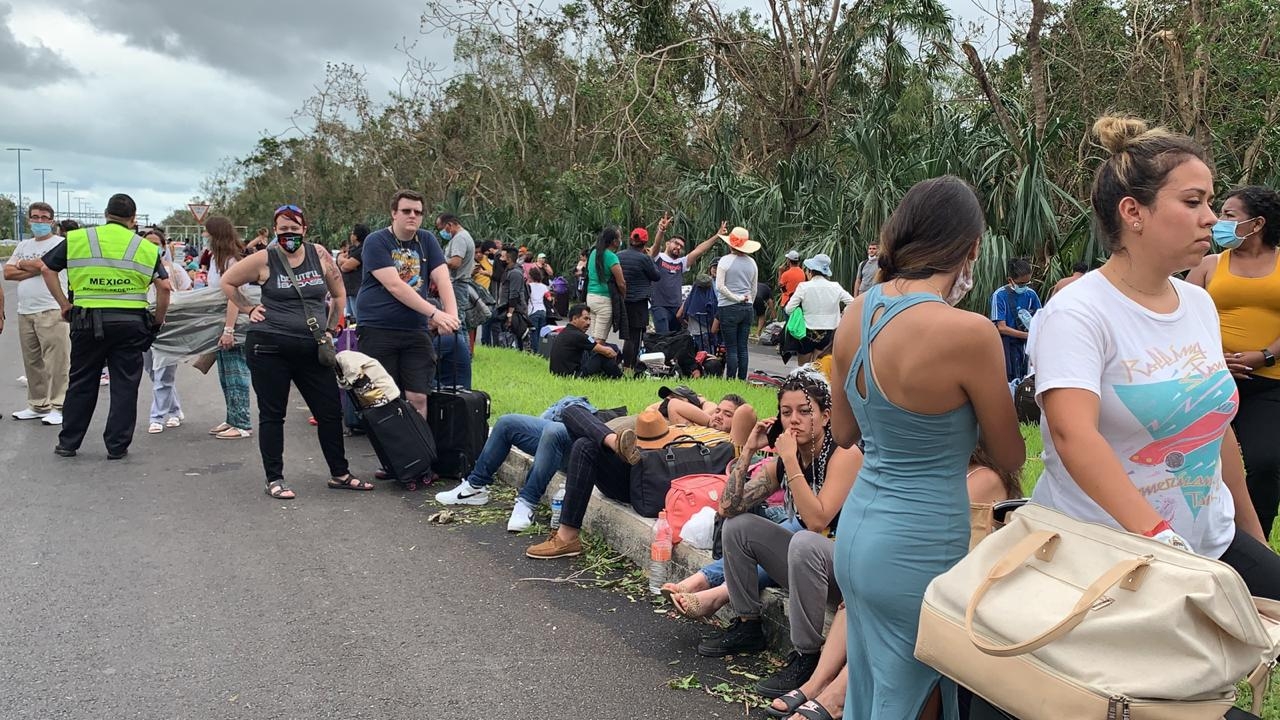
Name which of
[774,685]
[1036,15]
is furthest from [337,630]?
[1036,15]

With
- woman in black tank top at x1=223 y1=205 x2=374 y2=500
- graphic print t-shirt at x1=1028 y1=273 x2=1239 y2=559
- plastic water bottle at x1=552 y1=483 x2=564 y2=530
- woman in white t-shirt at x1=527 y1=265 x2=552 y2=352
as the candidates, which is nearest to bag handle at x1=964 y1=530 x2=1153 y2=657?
graphic print t-shirt at x1=1028 y1=273 x2=1239 y2=559

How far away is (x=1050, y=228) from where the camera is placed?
12.2 meters

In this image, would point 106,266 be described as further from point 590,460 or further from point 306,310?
point 590,460

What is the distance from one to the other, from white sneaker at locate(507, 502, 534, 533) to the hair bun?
4.38 metres

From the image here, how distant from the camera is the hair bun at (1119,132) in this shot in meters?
2.37

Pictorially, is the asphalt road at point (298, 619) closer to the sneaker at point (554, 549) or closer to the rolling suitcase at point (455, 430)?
the sneaker at point (554, 549)

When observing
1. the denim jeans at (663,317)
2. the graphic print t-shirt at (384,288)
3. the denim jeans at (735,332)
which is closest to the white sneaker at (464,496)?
the graphic print t-shirt at (384,288)

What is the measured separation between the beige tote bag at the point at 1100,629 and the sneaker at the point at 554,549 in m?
3.73

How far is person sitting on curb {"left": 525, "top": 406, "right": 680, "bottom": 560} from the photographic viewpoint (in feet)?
18.4

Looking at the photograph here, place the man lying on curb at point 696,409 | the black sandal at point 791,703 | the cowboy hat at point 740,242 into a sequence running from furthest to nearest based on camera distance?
1. the cowboy hat at point 740,242
2. the man lying on curb at point 696,409
3. the black sandal at point 791,703

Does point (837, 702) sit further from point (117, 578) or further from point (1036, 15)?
point (1036, 15)

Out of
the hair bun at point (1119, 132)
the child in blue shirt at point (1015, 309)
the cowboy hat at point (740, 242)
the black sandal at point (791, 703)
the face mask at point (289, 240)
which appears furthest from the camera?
the cowboy hat at point (740, 242)

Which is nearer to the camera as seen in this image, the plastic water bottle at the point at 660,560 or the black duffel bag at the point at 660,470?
the plastic water bottle at the point at 660,560

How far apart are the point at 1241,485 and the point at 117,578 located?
5.07 m
